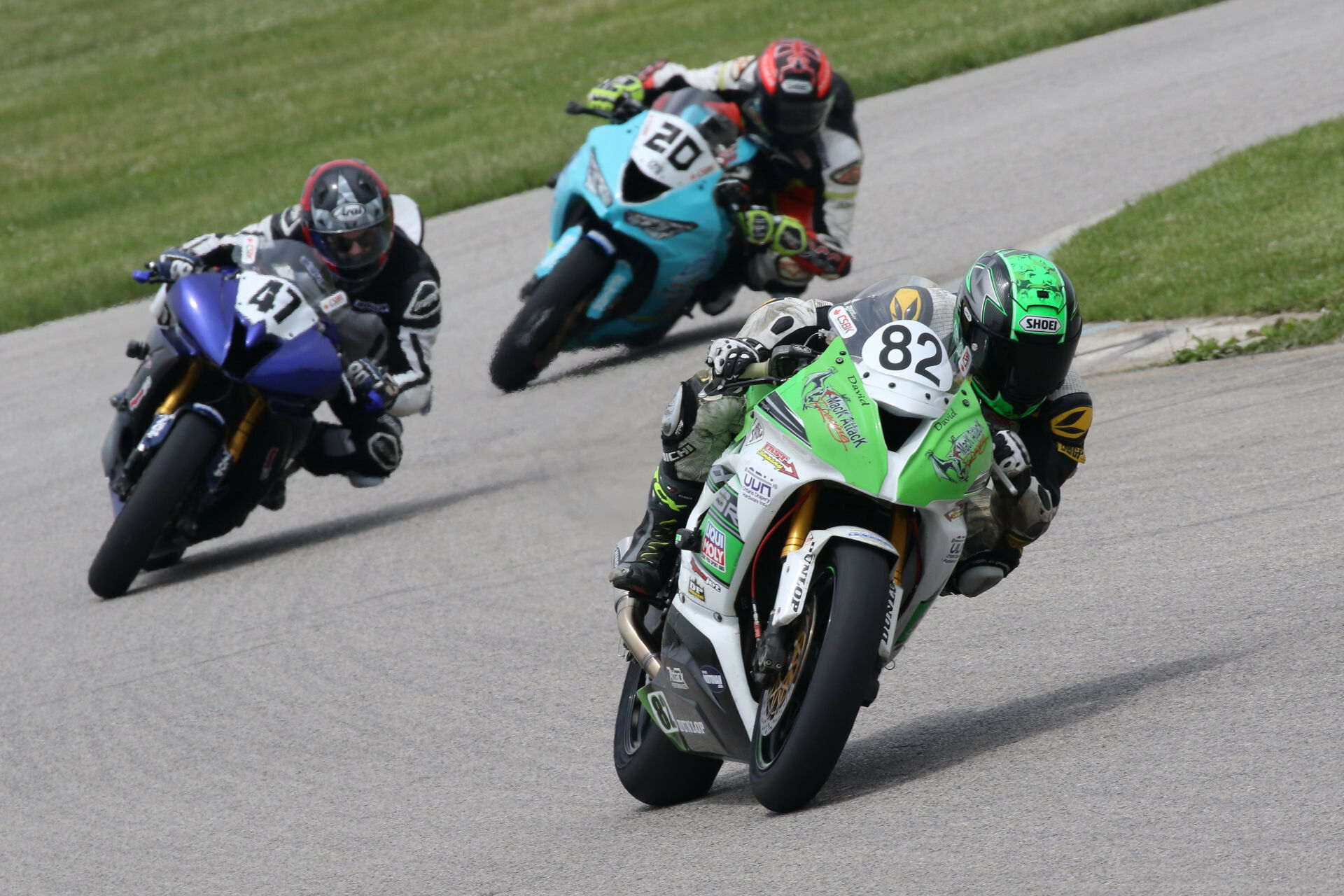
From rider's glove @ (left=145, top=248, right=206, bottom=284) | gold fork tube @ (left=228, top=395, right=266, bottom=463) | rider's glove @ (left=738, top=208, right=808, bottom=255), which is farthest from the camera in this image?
rider's glove @ (left=738, top=208, right=808, bottom=255)

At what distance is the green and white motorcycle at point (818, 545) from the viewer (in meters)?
4.29

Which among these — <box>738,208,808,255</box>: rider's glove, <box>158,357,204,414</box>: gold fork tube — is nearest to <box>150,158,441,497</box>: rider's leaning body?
<box>158,357,204,414</box>: gold fork tube

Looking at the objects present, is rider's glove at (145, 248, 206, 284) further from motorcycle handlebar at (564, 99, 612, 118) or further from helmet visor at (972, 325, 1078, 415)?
helmet visor at (972, 325, 1078, 415)

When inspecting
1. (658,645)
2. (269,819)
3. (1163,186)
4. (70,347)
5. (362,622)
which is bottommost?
(70,347)

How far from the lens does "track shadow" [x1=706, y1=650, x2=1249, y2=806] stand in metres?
4.77

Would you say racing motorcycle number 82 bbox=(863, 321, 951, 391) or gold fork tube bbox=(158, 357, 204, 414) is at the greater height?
racing motorcycle number 82 bbox=(863, 321, 951, 391)

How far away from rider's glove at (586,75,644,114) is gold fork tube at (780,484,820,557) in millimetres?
7400

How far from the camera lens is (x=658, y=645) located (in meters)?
5.23

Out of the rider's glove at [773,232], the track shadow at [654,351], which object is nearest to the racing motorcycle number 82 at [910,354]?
the rider's glove at [773,232]

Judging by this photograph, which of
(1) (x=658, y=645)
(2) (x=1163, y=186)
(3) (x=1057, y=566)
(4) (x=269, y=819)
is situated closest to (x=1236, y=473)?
(3) (x=1057, y=566)

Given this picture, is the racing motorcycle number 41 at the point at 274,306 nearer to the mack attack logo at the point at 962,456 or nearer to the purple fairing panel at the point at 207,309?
the purple fairing panel at the point at 207,309

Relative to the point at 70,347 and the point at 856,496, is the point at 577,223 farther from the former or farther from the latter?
the point at 856,496

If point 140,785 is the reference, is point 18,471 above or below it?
below

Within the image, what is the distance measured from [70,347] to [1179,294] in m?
8.56
